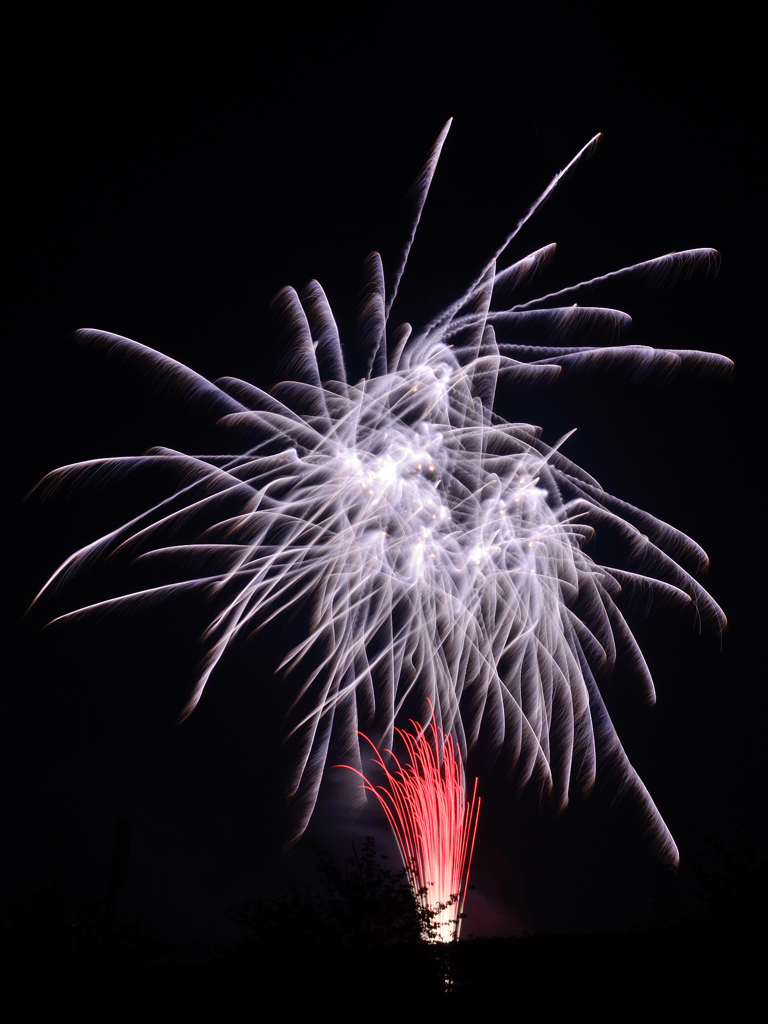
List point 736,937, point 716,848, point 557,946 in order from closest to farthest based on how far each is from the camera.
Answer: point 736,937, point 716,848, point 557,946

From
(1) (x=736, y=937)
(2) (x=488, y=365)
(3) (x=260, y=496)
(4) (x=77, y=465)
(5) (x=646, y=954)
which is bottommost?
(5) (x=646, y=954)

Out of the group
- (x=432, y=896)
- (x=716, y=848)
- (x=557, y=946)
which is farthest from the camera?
(x=432, y=896)

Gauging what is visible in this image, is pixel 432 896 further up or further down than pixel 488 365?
further down

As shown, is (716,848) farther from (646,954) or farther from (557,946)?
(557,946)

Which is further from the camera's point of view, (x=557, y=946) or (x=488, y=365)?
(x=488, y=365)

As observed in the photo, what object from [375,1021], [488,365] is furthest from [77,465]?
[375,1021]

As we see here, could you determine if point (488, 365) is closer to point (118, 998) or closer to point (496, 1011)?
point (496, 1011)

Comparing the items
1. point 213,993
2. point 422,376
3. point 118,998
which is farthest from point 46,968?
point 422,376

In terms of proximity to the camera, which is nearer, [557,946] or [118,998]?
[118,998]

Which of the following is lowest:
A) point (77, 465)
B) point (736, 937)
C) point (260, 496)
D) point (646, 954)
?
point (646, 954)
